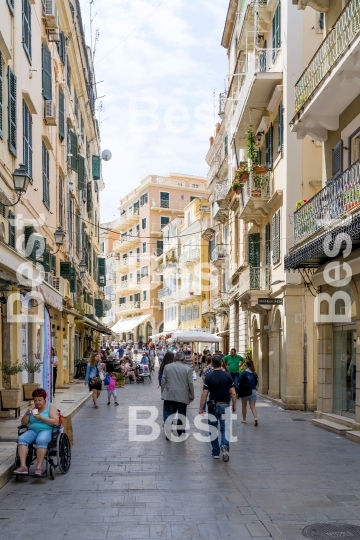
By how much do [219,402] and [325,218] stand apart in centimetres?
527

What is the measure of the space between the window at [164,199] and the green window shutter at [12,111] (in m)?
60.2

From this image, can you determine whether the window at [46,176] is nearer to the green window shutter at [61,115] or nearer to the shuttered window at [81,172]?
the green window shutter at [61,115]

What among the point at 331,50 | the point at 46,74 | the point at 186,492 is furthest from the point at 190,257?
the point at 186,492

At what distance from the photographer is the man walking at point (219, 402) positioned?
10.4 meters

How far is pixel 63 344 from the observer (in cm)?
2773

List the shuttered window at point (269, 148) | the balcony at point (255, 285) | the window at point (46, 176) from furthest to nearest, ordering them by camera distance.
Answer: the balcony at point (255, 285), the shuttered window at point (269, 148), the window at point (46, 176)

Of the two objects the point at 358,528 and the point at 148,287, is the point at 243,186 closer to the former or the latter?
the point at 358,528

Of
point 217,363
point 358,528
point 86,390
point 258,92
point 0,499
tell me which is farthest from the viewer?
point 86,390

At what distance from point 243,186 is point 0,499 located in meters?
17.7

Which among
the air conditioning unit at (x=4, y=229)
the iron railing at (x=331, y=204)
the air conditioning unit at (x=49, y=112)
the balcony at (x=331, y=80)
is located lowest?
the air conditioning unit at (x=4, y=229)

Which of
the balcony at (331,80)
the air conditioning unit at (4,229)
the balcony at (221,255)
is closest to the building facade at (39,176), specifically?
the air conditioning unit at (4,229)

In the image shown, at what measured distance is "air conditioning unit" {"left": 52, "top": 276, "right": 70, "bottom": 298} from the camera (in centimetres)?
2377

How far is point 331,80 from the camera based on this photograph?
1299 cm

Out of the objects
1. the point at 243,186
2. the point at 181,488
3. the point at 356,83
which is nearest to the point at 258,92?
the point at 243,186
